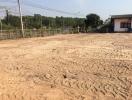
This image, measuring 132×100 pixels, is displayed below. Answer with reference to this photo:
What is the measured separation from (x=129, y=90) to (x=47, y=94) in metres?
2.28

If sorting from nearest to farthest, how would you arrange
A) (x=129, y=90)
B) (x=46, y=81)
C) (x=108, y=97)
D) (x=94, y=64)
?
(x=108, y=97)
(x=129, y=90)
(x=46, y=81)
(x=94, y=64)

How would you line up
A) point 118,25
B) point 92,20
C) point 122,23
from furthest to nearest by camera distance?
point 92,20 → point 118,25 → point 122,23

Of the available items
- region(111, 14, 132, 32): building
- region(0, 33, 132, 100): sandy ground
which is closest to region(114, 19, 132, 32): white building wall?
region(111, 14, 132, 32): building

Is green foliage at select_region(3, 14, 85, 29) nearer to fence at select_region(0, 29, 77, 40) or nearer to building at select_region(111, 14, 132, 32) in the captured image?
fence at select_region(0, 29, 77, 40)

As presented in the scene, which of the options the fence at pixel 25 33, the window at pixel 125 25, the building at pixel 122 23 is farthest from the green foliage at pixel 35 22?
the window at pixel 125 25

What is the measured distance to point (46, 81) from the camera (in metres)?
7.91

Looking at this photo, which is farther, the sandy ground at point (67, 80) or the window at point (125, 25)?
the window at point (125, 25)

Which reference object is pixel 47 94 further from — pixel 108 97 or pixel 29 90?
pixel 108 97

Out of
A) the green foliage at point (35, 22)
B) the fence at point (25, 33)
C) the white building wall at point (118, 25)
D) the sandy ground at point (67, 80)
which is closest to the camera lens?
the sandy ground at point (67, 80)

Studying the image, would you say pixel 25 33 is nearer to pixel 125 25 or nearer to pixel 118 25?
pixel 118 25

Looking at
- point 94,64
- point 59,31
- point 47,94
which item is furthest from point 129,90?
point 59,31

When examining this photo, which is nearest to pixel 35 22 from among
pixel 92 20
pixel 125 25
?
pixel 92 20

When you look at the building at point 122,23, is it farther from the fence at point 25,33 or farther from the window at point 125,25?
the fence at point 25,33

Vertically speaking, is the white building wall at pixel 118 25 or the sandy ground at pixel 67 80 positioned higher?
the white building wall at pixel 118 25
